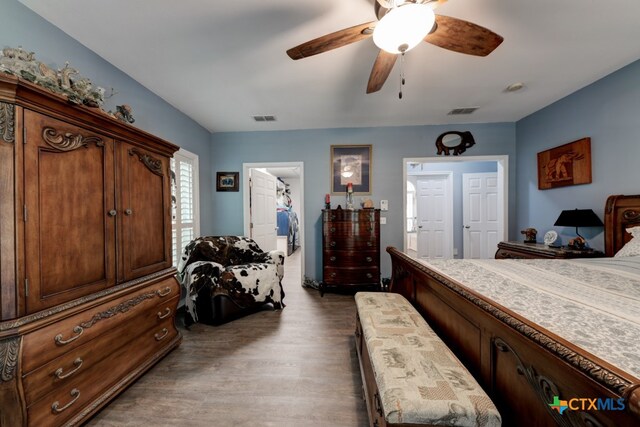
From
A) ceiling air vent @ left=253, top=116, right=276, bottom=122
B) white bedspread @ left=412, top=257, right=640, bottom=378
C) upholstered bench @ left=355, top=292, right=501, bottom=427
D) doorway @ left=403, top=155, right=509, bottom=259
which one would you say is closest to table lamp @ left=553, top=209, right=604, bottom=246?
white bedspread @ left=412, top=257, right=640, bottom=378

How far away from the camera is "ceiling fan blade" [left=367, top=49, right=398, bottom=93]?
1633mm

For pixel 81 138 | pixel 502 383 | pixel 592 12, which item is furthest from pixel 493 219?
pixel 81 138

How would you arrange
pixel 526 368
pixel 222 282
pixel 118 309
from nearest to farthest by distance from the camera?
pixel 526 368 < pixel 118 309 < pixel 222 282

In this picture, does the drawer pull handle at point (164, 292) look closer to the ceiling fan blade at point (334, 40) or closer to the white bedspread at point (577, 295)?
the ceiling fan blade at point (334, 40)

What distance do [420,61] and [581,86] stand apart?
2.04 metres

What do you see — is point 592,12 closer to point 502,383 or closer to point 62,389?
point 502,383

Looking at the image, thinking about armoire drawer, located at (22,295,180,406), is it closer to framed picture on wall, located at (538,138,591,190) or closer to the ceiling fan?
the ceiling fan

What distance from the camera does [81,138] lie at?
1.39 m

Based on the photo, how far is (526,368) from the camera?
82cm

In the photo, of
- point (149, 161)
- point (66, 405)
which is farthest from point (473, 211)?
point (66, 405)

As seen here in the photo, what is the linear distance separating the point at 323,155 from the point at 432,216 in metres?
2.94

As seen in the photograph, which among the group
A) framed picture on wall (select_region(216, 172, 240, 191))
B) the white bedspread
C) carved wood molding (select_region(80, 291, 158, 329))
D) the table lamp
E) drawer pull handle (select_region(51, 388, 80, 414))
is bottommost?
drawer pull handle (select_region(51, 388, 80, 414))

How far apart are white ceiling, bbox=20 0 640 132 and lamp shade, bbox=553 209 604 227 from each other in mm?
1392

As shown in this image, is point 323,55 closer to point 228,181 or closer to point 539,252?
point 228,181
